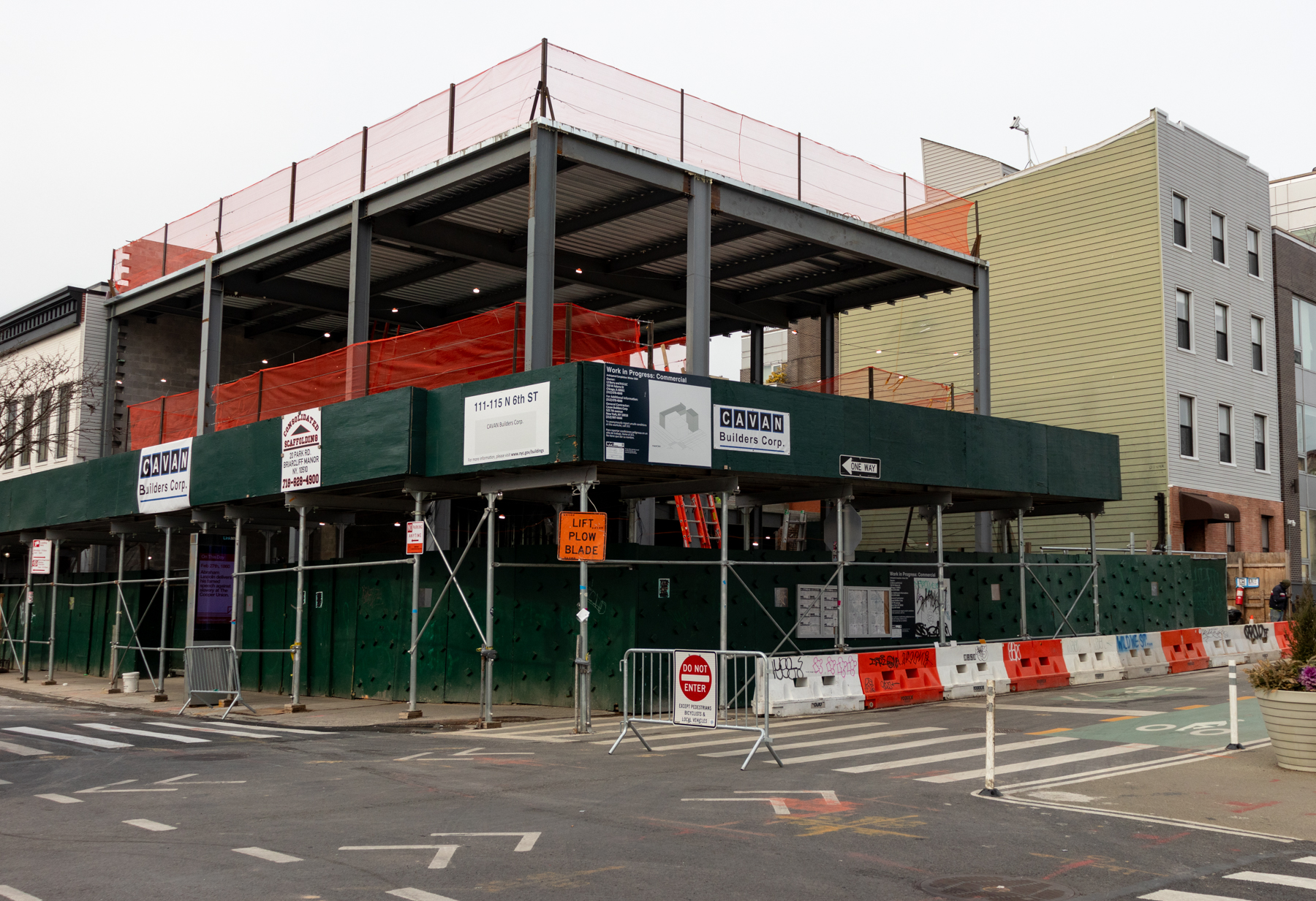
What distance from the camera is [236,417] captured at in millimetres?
23953

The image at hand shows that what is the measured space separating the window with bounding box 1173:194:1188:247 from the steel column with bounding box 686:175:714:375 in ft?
60.8

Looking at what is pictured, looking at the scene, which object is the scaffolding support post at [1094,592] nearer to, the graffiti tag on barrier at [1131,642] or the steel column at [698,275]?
the graffiti tag on barrier at [1131,642]

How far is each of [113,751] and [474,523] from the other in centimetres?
1671

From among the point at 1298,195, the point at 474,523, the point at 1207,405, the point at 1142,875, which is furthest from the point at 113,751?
the point at 1298,195

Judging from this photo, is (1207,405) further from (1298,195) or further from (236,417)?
(236,417)

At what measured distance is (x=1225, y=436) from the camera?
35031 millimetres

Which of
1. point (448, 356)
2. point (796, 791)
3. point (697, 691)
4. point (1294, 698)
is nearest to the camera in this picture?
point (796, 791)

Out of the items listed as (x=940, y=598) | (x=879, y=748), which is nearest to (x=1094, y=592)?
(x=940, y=598)

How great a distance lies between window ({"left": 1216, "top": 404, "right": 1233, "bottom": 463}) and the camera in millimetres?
34812

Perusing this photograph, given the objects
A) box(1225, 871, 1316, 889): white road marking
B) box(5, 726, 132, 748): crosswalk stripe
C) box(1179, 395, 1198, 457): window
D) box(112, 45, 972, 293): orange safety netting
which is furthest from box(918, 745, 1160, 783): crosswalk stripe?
box(1179, 395, 1198, 457): window

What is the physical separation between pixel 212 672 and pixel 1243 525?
2869 cm

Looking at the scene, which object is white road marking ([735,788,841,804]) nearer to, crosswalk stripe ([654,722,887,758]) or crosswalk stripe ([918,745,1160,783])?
crosswalk stripe ([918,745,1160,783])

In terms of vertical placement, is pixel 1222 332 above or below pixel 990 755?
above

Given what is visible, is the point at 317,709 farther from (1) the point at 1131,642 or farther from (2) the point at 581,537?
(1) the point at 1131,642
